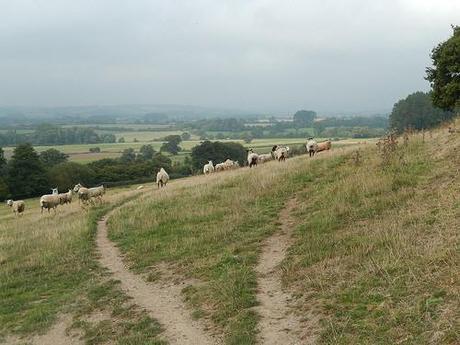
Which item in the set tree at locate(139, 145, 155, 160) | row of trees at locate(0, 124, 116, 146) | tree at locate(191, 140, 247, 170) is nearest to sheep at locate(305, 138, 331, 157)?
tree at locate(191, 140, 247, 170)

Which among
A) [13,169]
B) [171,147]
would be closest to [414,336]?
[13,169]

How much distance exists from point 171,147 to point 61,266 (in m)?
98.8

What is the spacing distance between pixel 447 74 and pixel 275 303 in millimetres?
28784

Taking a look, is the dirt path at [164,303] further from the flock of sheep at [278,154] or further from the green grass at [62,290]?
the flock of sheep at [278,154]

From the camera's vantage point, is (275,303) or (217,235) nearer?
(275,303)

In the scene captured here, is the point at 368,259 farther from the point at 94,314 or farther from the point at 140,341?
the point at 94,314

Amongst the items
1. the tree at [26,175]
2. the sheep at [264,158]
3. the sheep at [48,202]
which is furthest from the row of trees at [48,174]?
the sheep at [48,202]

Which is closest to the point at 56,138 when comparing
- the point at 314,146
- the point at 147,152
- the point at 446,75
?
the point at 147,152

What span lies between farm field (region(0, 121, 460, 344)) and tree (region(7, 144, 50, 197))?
169 feet

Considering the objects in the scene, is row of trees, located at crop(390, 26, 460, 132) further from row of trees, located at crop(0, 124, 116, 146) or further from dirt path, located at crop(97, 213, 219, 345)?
row of trees, located at crop(0, 124, 116, 146)

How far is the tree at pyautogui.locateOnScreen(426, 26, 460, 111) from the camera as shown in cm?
3153

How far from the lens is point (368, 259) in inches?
399

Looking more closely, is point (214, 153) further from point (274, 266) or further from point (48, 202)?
point (274, 266)

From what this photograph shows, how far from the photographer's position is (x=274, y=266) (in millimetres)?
11836
